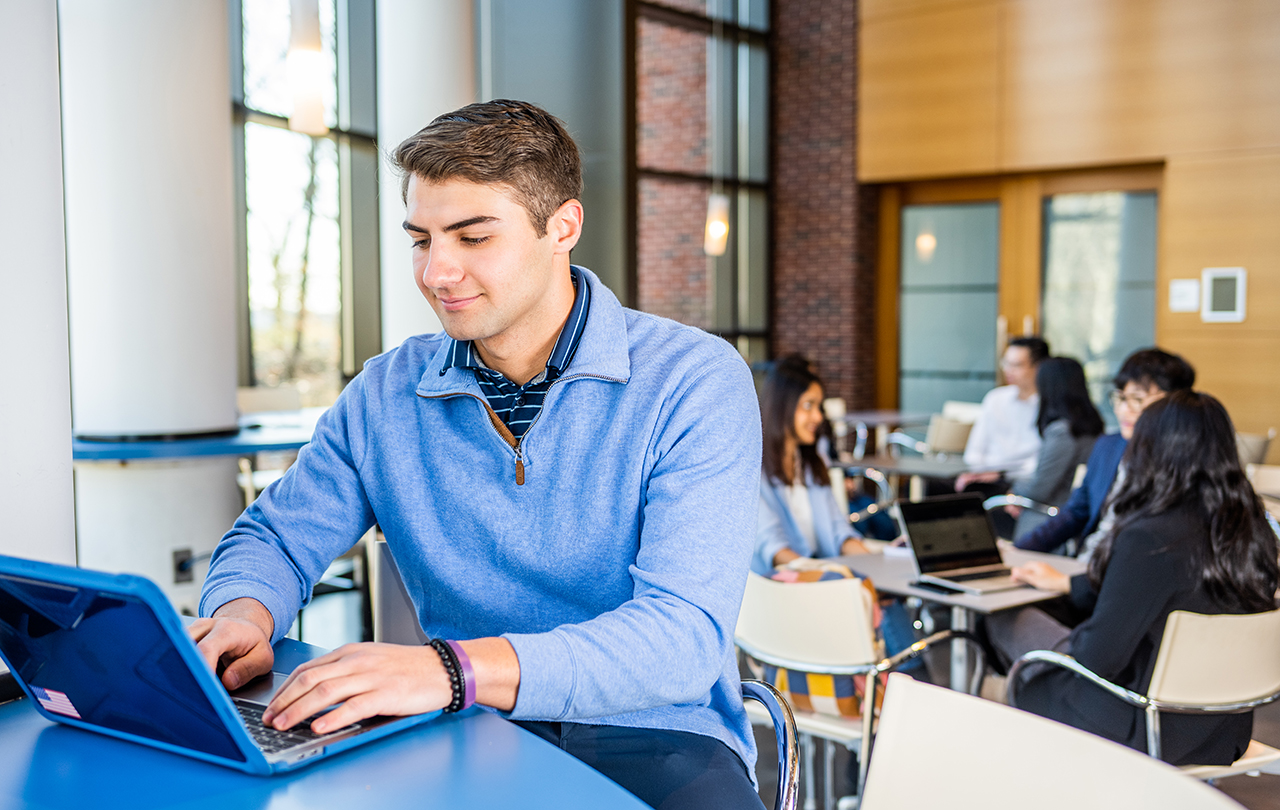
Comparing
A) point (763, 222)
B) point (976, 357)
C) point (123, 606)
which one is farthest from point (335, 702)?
point (763, 222)

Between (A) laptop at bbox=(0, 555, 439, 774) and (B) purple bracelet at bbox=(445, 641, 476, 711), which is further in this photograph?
(B) purple bracelet at bbox=(445, 641, 476, 711)

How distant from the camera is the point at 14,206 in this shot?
58.2 inches

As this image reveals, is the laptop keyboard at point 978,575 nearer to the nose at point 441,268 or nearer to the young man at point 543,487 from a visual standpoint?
the young man at point 543,487

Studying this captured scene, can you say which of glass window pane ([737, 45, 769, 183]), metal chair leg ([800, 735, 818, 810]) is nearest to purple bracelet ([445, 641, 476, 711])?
metal chair leg ([800, 735, 818, 810])

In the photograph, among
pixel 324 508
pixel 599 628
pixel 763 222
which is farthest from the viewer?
pixel 763 222

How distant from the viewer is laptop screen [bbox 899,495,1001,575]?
3260 mm

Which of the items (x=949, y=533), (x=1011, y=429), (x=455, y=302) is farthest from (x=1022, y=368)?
(x=455, y=302)

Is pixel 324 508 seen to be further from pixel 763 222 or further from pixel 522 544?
pixel 763 222

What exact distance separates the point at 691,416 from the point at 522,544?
0.28m

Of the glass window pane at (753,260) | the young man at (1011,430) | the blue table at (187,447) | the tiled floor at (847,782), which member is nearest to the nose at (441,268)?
the tiled floor at (847,782)

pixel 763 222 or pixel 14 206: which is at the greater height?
pixel 763 222

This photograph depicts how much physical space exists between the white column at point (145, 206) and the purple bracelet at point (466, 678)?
148 inches

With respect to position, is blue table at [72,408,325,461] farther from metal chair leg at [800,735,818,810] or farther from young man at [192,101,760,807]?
young man at [192,101,760,807]

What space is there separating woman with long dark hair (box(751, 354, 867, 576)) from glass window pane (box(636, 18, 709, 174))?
6.13m
